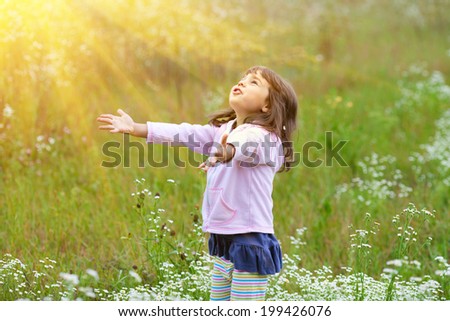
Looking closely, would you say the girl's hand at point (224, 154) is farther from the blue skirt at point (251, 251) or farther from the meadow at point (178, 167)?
the meadow at point (178, 167)

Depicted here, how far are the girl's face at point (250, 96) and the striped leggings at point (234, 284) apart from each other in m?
0.74

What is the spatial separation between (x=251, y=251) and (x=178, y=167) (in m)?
3.28

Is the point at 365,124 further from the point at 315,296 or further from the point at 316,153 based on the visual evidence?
the point at 315,296

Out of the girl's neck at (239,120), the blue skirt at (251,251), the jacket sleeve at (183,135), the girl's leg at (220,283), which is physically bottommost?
the girl's leg at (220,283)

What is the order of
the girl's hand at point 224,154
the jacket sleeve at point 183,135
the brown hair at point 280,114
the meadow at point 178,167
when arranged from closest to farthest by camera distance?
the girl's hand at point 224,154
the brown hair at point 280,114
the jacket sleeve at point 183,135
the meadow at point 178,167

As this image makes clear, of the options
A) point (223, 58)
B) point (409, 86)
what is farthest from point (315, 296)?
point (409, 86)

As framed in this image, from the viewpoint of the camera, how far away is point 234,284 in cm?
295

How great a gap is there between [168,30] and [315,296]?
6.06 m

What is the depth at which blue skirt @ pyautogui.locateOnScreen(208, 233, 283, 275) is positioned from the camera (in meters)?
2.90

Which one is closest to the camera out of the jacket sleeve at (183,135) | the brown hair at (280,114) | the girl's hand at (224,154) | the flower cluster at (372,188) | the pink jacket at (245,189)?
the girl's hand at (224,154)

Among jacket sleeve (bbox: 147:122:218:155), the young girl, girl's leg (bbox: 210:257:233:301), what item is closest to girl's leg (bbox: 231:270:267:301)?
the young girl

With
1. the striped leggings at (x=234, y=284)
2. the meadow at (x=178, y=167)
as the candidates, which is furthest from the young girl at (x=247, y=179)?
the meadow at (x=178, y=167)

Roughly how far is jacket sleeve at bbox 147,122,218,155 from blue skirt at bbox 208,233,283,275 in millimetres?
506

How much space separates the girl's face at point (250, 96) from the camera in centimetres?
303
